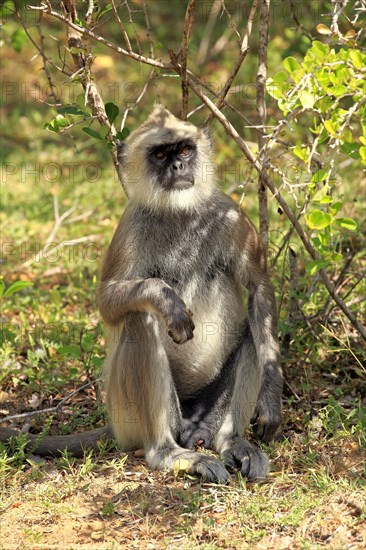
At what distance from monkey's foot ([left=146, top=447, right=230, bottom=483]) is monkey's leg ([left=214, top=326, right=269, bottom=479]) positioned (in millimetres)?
163

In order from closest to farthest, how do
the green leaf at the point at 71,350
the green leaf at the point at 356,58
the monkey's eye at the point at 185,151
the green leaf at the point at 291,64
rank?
the green leaf at the point at 356,58, the green leaf at the point at 291,64, the monkey's eye at the point at 185,151, the green leaf at the point at 71,350

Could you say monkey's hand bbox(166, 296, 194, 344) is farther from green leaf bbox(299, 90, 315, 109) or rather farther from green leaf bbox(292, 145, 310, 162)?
green leaf bbox(299, 90, 315, 109)

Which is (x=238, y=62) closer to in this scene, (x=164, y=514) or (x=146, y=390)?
(x=146, y=390)

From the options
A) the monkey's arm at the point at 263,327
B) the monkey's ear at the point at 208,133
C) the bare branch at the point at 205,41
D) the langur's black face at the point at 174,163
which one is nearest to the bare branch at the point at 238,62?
the monkey's ear at the point at 208,133

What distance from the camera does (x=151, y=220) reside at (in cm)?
496

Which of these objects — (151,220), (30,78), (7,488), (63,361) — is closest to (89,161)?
Result: (30,78)

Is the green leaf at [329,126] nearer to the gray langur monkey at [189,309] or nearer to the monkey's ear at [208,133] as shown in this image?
the gray langur monkey at [189,309]

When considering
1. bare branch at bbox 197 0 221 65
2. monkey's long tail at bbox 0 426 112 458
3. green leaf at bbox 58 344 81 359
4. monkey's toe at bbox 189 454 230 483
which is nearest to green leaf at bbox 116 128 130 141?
green leaf at bbox 58 344 81 359

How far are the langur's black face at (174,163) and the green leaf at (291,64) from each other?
1233 millimetres

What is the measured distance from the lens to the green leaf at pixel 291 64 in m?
3.62

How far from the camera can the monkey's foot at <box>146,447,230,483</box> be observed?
14.4 ft

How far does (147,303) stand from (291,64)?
1496mm

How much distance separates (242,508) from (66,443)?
1.24 m

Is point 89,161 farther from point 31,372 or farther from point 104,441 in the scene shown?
point 104,441
